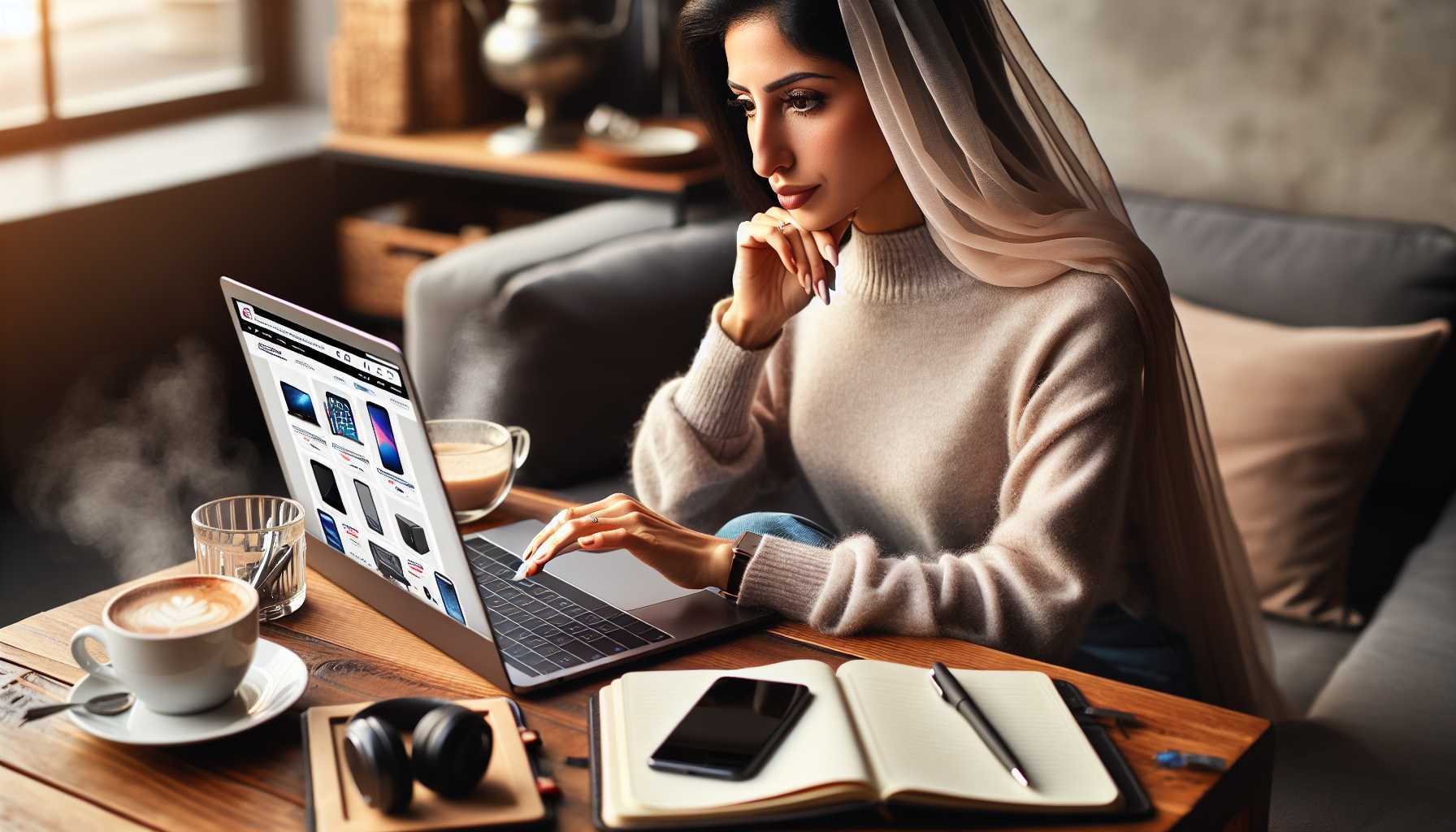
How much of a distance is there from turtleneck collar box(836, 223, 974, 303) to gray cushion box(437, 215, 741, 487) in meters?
0.60

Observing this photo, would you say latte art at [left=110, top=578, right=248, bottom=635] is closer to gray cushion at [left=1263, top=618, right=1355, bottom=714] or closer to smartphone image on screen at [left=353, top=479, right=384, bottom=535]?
smartphone image on screen at [left=353, top=479, right=384, bottom=535]

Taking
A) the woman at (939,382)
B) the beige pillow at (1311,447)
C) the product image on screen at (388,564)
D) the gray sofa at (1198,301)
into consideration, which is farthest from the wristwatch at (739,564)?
the beige pillow at (1311,447)

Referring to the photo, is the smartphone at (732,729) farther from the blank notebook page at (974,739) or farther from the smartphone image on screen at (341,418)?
the smartphone image on screen at (341,418)

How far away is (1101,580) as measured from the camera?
4.11ft

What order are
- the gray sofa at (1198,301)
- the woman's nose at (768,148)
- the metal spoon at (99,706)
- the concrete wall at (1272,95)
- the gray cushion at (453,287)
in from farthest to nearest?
the gray cushion at (453,287) < the concrete wall at (1272,95) < the gray sofa at (1198,301) < the woman's nose at (768,148) < the metal spoon at (99,706)

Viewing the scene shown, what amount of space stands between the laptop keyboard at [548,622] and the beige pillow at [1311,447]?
1030 mm

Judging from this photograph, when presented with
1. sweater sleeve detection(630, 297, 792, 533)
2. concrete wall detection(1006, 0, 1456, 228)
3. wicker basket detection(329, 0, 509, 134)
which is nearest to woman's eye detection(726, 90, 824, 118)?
sweater sleeve detection(630, 297, 792, 533)

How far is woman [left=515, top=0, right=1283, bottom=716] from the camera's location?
1206mm

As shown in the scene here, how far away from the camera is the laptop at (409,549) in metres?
1.00

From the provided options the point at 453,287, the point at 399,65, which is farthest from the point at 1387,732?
the point at 399,65

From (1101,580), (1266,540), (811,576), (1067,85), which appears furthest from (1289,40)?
(811,576)

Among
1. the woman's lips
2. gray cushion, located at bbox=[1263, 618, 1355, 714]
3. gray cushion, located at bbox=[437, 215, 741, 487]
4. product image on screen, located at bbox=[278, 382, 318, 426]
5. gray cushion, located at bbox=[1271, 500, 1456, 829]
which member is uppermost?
the woman's lips

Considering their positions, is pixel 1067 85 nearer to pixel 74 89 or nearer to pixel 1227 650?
pixel 1227 650

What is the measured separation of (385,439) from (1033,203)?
656 millimetres
